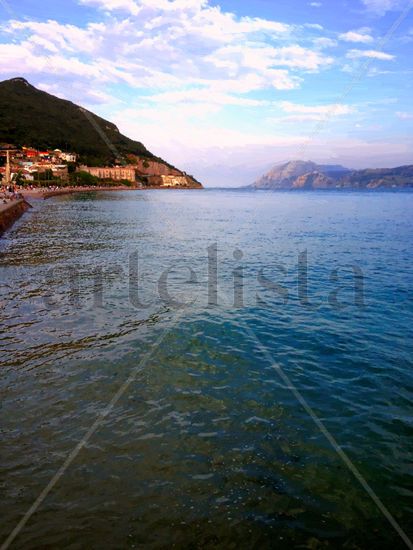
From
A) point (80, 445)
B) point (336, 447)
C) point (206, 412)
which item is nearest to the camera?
point (80, 445)

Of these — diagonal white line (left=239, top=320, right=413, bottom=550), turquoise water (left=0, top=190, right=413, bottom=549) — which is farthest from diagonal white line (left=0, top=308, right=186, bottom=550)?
diagonal white line (left=239, top=320, right=413, bottom=550)

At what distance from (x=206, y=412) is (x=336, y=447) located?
234 cm

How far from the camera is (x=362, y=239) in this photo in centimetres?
3541

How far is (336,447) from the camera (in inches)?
266

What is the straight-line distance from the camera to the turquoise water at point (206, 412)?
5.24 meters

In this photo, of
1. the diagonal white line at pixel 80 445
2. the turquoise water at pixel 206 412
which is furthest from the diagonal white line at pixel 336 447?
the diagonal white line at pixel 80 445

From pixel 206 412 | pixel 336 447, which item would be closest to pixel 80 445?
pixel 206 412

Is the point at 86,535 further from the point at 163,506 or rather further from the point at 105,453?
the point at 105,453

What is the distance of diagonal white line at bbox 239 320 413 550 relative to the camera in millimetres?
5238

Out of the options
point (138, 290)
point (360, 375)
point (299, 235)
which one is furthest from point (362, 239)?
point (360, 375)

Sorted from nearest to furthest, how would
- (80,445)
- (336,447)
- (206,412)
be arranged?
(80,445), (336,447), (206,412)

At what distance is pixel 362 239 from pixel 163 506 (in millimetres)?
33538

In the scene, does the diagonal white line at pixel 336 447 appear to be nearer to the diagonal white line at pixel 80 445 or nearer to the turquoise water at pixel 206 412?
the turquoise water at pixel 206 412

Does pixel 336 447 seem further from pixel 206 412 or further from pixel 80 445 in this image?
pixel 80 445
